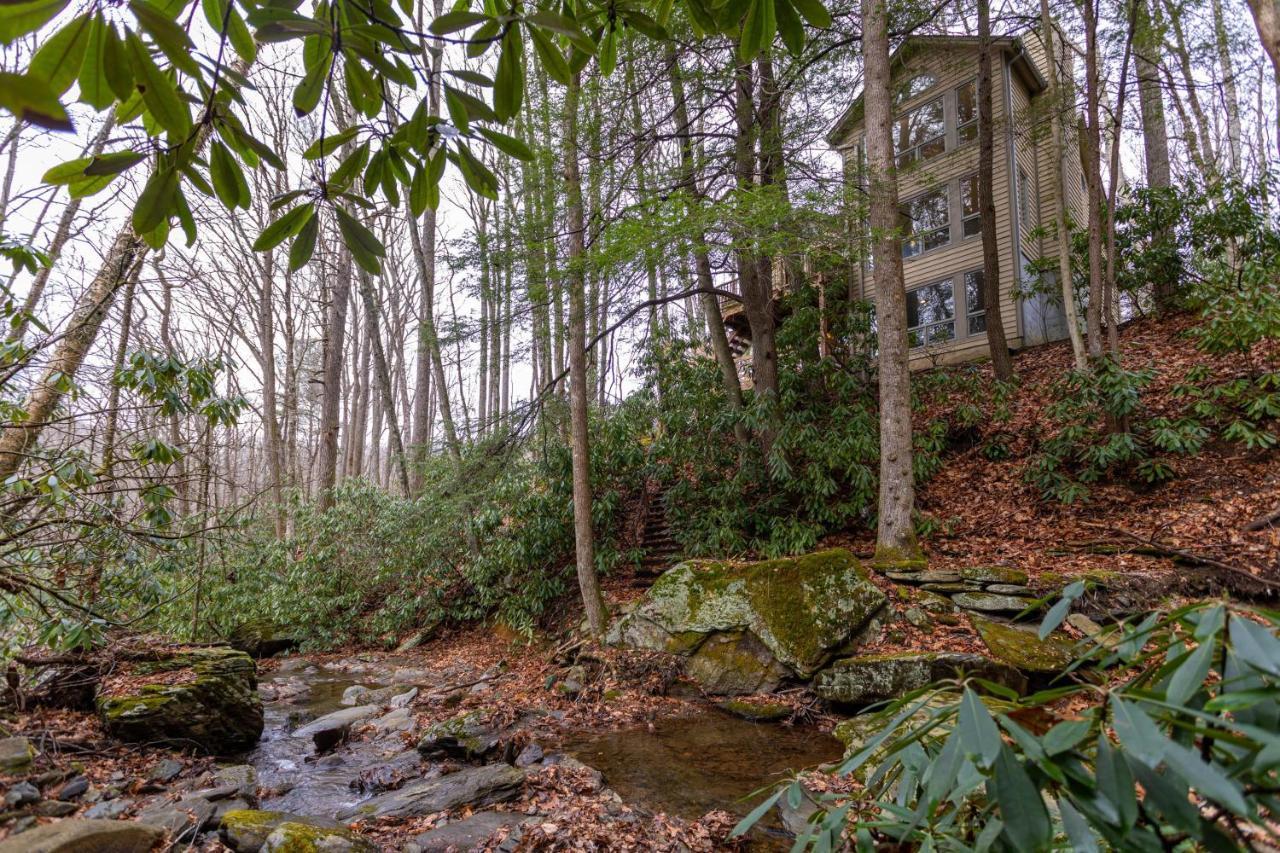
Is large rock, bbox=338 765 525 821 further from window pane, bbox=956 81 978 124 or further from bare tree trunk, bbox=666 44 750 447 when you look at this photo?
window pane, bbox=956 81 978 124

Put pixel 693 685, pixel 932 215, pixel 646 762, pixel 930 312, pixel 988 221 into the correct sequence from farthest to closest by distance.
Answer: pixel 930 312 < pixel 932 215 < pixel 988 221 < pixel 693 685 < pixel 646 762

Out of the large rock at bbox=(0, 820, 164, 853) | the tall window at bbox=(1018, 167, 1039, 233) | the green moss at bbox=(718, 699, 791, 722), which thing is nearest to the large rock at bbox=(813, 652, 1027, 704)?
the green moss at bbox=(718, 699, 791, 722)

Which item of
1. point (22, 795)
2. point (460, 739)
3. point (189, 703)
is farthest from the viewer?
point (460, 739)

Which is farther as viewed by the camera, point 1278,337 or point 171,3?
point 1278,337

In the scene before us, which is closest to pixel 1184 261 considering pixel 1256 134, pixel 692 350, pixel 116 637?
pixel 692 350

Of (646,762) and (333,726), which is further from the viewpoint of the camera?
(333,726)

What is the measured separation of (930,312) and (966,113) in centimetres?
474

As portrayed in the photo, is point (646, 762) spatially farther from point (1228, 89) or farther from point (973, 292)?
point (1228, 89)

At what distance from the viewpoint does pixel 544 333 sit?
8609mm

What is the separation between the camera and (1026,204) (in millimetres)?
13867

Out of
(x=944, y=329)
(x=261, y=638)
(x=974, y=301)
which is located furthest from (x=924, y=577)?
(x=261, y=638)

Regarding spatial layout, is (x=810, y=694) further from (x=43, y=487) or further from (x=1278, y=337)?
(x=1278, y=337)

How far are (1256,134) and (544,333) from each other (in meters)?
21.7

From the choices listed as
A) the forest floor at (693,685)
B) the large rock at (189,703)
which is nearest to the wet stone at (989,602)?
the forest floor at (693,685)
